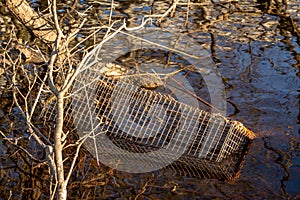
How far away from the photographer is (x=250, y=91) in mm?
6238

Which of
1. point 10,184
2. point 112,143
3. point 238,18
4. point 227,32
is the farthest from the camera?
point 238,18

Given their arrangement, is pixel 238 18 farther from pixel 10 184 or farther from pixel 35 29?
pixel 10 184

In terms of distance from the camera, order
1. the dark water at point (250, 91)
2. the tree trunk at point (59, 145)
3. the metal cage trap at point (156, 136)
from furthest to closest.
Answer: the metal cage trap at point (156, 136) < the dark water at point (250, 91) < the tree trunk at point (59, 145)

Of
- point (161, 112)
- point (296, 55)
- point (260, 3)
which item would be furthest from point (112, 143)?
point (260, 3)

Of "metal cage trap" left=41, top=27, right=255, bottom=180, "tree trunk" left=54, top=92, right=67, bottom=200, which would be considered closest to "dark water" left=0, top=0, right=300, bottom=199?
"metal cage trap" left=41, top=27, right=255, bottom=180

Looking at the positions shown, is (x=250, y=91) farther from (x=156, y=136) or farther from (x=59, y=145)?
(x=59, y=145)

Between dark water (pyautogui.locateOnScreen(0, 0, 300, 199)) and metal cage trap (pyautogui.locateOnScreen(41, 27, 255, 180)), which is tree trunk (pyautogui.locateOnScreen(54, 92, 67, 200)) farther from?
metal cage trap (pyautogui.locateOnScreen(41, 27, 255, 180))

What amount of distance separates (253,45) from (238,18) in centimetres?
143

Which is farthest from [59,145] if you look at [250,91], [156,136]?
[250,91]

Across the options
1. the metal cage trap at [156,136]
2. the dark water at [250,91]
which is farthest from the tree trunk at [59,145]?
the metal cage trap at [156,136]

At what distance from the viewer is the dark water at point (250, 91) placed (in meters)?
4.31

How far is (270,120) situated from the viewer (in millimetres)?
5469

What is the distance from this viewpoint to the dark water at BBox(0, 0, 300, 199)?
4309 millimetres

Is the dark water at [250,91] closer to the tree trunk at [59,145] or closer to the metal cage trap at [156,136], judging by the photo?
the metal cage trap at [156,136]
